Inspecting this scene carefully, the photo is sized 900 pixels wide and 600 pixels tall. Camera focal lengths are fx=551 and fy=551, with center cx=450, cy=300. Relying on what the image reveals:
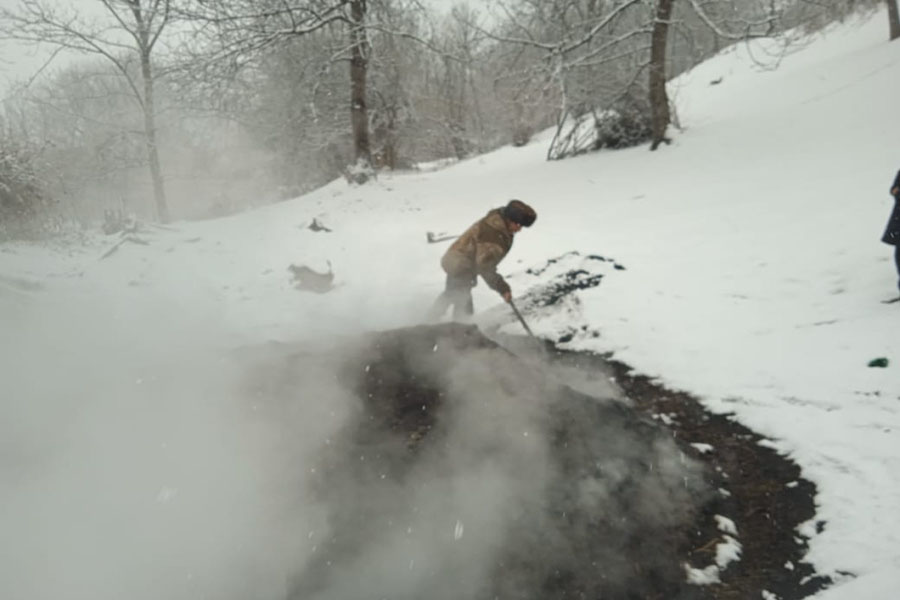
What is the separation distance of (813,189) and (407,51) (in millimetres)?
10499

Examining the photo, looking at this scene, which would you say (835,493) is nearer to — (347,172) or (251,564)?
(251,564)

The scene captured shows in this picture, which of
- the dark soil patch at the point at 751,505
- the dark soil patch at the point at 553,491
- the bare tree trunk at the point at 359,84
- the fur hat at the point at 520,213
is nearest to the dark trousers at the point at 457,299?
the fur hat at the point at 520,213

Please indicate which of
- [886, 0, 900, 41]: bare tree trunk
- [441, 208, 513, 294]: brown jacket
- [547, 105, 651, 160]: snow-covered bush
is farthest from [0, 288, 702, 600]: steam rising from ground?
[886, 0, 900, 41]: bare tree trunk

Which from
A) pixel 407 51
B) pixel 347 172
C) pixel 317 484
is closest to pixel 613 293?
pixel 317 484

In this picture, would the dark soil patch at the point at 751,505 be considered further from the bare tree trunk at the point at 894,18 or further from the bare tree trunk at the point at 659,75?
the bare tree trunk at the point at 894,18

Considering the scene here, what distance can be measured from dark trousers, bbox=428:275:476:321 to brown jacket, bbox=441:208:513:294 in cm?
7

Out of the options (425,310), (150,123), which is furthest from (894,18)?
(150,123)

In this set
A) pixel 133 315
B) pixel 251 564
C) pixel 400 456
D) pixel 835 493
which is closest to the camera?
pixel 251 564

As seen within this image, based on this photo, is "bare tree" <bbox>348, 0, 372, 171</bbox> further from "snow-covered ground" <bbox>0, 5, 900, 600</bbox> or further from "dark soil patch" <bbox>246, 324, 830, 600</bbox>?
"dark soil patch" <bbox>246, 324, 830, 600</bbox>

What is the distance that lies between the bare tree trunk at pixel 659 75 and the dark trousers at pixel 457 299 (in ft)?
21.7

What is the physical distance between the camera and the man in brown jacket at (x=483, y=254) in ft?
17.0

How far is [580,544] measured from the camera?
2672 mm

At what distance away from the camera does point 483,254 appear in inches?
205

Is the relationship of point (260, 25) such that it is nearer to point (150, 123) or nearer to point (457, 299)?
point (150, 123)
